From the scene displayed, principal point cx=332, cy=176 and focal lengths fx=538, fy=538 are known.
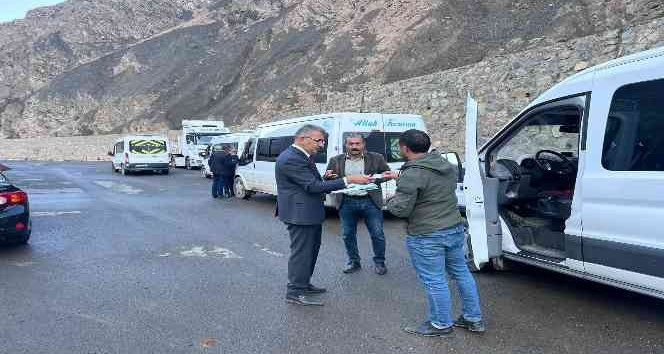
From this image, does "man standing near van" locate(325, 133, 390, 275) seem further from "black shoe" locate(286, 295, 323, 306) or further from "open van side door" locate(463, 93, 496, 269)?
"open van side door" locate(463, 93, 496, 269)

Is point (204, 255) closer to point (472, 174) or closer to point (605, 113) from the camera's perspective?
point (472, 174)

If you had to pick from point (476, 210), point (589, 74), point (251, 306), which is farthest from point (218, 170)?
point (589, 74)

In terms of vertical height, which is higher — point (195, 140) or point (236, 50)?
point (236, 50)

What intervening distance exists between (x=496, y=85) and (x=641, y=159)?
14.9 m

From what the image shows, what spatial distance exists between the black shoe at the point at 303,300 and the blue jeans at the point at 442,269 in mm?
1226

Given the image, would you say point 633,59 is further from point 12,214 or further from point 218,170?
point 218,170

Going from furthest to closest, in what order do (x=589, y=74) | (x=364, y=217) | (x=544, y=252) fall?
(x=364, y=217)
(x=544, y=252)
(x=589, y=74)

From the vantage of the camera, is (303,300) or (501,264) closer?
(303,300)

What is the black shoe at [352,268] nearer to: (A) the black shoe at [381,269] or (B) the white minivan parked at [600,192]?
(A) the black shoe at [381,269]

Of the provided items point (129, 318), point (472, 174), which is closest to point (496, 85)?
point (472, 174)

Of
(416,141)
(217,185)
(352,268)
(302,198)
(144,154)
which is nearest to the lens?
(416,141)

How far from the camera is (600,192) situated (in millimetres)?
4355

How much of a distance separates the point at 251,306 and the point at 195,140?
1044 inches

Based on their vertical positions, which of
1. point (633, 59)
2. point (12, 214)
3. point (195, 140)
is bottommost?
point (12, 214)
